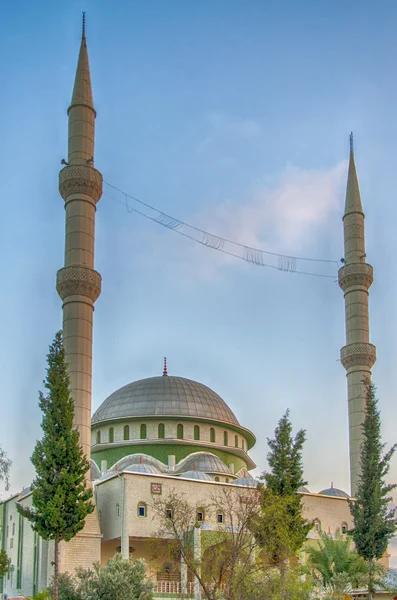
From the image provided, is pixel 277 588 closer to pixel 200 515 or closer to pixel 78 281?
pixel 200 515

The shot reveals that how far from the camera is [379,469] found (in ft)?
92.1

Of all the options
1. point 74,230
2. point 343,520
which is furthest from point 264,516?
point 74,230

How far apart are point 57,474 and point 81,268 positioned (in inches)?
381

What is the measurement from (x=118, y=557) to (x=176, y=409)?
687 inches

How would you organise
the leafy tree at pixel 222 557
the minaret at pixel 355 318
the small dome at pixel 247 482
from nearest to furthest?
1. the leafy tree at pixel 222 557
2. the small dome at pixel 247 482
3. the minaret at pixel 355 318

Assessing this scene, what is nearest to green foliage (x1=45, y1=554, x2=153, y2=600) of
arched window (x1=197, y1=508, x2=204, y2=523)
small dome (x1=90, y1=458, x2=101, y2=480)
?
arched window (x1=197, y1=508, x2=204, y2=523)

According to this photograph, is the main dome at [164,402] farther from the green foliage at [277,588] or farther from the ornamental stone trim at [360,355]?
the green foliage at [277,588]

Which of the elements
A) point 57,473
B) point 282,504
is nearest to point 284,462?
point 282,504

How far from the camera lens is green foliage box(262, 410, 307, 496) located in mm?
26344

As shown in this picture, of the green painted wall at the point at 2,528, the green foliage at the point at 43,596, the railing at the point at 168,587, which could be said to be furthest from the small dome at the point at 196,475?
the green foliage at the point at 43,596

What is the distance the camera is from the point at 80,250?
31.5 m

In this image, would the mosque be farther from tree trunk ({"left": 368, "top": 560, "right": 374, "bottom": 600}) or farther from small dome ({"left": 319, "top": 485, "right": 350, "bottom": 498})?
tree trunk ({"left": 368, "top": 560, "right": 374, "bottom": 600})

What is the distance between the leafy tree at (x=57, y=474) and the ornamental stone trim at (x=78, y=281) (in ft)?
23.1

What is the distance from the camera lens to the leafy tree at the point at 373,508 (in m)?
27.1
